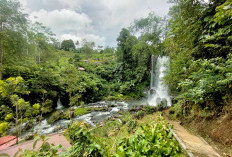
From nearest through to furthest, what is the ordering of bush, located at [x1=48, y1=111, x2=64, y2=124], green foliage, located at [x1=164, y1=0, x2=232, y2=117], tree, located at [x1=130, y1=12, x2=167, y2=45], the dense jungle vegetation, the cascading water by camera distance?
the dense jungle vegetation
green foliage, located at [x1=164, y1=0, x2=232, y2=117]
bush, located at [x1=48, y1=111, x2=64, y2=124]
tree, located at [x1=130, y1=12, x2=167, y2=45]
the cascading water

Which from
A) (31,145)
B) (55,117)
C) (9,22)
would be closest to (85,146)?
(31,145)

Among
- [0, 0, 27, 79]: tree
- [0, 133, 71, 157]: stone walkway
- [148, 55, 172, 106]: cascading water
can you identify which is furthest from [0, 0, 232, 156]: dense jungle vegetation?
[148, 55, 172, 106]: cascading water

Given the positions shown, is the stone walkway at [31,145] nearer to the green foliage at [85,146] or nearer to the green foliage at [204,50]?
the green foliage at [85,146]

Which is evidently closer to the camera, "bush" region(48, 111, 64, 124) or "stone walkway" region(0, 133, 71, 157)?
"stone walkway" region(0, 133, 71, 157)

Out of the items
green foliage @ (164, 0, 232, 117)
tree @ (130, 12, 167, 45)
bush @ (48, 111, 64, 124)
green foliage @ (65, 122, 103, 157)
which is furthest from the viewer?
tree @ (130, 12, 167, 45)

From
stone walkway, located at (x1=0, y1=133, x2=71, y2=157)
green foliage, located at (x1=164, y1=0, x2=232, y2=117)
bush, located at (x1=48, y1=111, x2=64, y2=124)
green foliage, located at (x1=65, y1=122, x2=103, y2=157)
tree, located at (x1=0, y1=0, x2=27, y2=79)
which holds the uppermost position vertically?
tree, located at (x1=0, y1=0, x2=27, y2=79)

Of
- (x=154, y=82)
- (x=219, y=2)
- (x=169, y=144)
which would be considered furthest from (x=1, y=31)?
(x=154, y=82)

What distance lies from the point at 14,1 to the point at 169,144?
400 inches

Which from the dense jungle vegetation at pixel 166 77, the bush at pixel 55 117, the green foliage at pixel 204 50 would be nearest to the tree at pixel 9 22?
the dense jungle vegetation at pixel 166 77

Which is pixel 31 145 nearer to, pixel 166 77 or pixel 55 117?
pixel 55 117

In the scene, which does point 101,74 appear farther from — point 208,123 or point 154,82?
point 208,123

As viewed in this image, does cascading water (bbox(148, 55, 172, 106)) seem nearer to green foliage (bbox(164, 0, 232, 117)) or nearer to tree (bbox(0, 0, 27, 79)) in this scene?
green foliage (bbox(164, 0, 232, 117))

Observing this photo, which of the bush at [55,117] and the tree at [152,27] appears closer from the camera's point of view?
the bush at [55,117]

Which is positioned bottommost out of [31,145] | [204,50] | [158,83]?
[31,145]
